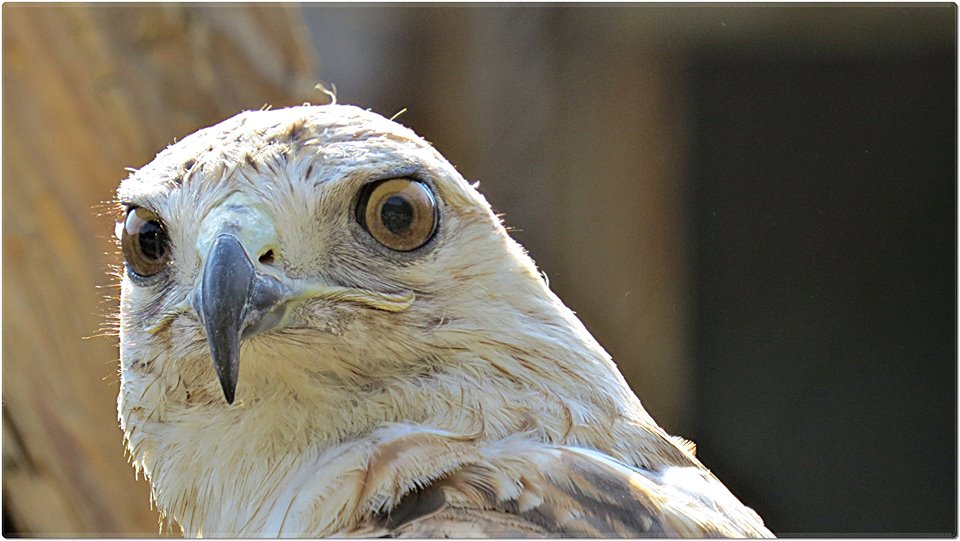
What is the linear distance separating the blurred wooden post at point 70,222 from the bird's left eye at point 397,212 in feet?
6.25

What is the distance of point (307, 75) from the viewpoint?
4352 mm

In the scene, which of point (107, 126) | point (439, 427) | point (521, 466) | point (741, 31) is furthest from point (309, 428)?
point (741, 31)

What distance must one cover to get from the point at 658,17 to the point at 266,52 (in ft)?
11.5

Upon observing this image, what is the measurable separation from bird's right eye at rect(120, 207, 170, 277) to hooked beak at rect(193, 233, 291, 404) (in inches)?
13.2

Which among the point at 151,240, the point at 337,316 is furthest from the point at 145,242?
the point at 337,316

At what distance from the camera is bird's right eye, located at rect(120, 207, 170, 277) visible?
7.71 ft

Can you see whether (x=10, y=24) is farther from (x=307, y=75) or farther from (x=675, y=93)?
(x=675, y=93)

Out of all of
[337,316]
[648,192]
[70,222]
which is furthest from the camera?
[648,192]

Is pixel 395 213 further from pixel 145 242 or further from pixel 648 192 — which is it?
pixel 648 192

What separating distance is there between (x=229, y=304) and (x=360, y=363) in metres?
0.37

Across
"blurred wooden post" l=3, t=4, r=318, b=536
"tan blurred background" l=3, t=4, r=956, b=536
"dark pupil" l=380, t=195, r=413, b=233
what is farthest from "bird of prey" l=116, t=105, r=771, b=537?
"blurred wooden post" l=3, t=4, r=318, b=536

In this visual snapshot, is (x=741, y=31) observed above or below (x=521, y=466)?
above

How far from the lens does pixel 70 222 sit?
13.0 feet

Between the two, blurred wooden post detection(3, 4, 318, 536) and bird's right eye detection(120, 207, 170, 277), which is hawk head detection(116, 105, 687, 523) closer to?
bird's right eye detection(120, 207, 170, 277)
